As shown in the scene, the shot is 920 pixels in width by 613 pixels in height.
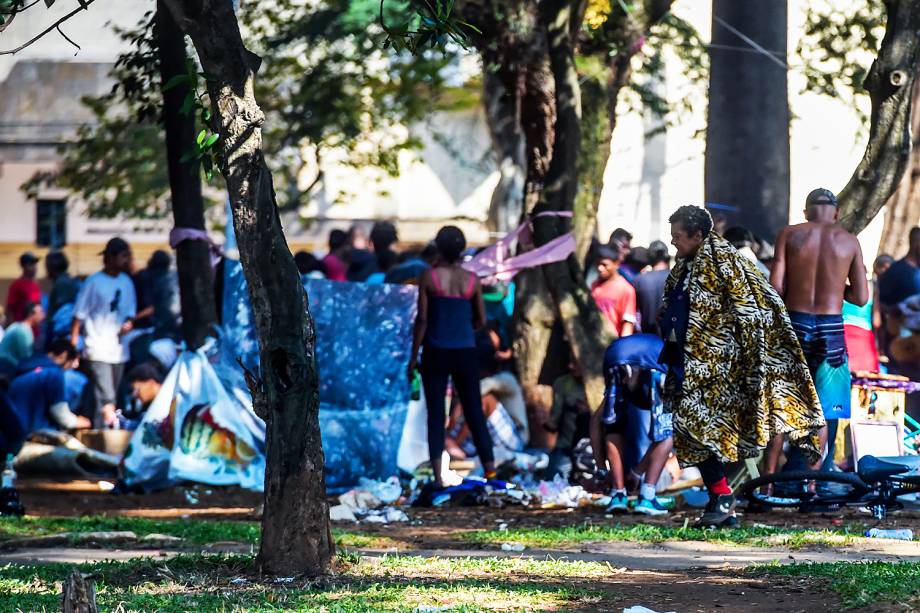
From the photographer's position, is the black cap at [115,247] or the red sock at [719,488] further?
the black cap at [115,247]

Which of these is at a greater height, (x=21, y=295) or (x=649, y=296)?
(x=21, y=295)

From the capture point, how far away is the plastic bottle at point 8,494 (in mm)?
10891

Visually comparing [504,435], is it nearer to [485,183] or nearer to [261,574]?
[261,574]

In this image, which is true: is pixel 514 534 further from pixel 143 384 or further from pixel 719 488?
pixel 143 384

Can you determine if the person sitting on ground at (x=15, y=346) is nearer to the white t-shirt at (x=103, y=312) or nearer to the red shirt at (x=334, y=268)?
the white t-shirt at (x=103, y=312)

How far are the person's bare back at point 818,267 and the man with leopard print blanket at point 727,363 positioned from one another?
921mm

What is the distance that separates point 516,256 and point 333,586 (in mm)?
6965

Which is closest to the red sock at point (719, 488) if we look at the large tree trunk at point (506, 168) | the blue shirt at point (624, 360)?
the blue shirt at point (624, 360)

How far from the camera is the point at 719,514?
29.6 feet

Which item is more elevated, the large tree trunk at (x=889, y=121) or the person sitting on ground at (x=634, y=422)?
the large tree trunk at (x=889, y=121)

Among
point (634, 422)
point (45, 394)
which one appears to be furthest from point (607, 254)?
point (45, 394)

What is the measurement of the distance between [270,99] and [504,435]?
44.3 feet

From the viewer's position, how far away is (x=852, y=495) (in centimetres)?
941

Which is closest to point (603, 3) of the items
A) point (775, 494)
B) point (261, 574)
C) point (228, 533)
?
point (775, 494)
